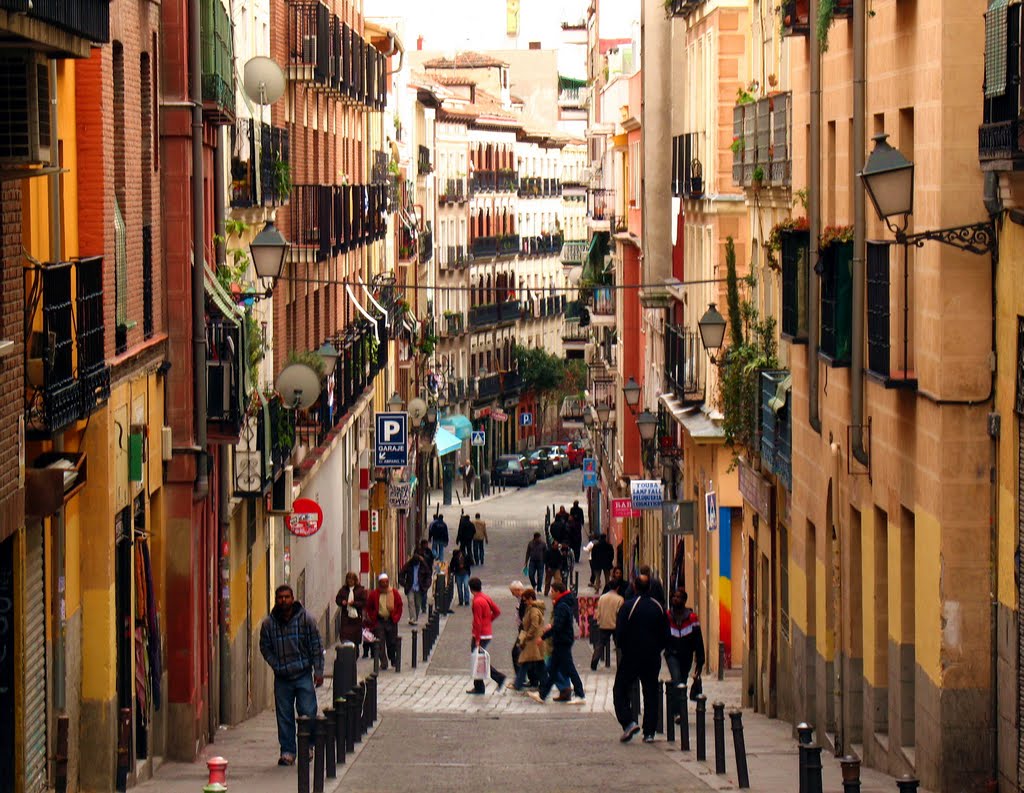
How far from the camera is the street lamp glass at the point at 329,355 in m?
36.4

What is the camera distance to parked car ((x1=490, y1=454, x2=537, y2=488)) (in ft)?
308

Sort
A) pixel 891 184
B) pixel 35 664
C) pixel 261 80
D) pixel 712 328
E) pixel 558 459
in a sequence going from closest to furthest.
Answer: pixel 891 184, pixel 35 664, pixel 261 80, pixel 712 328, pixel 558 459

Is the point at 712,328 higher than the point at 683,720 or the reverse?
higher

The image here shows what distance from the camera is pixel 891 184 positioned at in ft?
49.5

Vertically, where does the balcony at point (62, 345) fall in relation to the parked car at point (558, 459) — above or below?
above

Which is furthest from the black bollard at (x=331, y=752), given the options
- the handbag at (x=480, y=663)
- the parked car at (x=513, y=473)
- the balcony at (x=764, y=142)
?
the parked car at (x=513, y=473)

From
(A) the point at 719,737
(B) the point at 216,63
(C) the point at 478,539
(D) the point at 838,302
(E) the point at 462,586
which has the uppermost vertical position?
(B) the point at 216,63

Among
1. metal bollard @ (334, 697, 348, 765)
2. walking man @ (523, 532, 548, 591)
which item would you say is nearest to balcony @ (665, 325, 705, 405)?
walking man @ (523, 532, 548, 591)

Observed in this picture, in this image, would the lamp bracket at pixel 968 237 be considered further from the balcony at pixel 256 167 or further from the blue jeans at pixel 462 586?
the blue jeans at pixel 462 586

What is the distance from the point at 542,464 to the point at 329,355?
61582mm

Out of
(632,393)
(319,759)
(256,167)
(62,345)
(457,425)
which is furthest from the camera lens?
(457,425)

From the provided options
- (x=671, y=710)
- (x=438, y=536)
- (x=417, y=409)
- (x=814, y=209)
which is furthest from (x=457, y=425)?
(x=671, y=710)

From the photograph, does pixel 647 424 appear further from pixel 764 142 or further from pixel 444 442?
pixel 444 442

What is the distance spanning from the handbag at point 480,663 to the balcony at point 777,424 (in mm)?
4873
